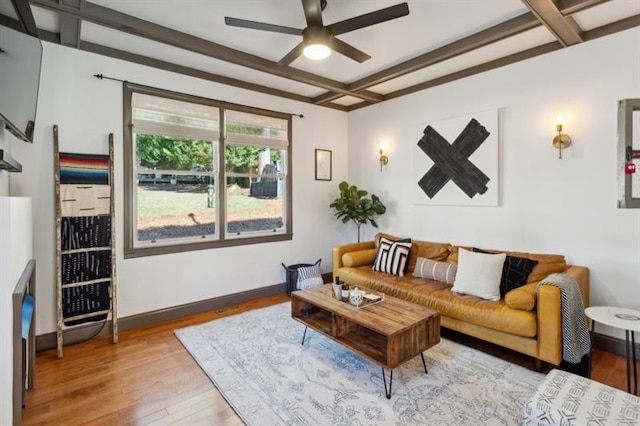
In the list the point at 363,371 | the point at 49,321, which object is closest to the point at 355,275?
the point at 363,371

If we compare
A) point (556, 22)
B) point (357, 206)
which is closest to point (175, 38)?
point (357, 206)

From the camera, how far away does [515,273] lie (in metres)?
2.99

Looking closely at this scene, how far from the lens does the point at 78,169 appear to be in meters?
3.02

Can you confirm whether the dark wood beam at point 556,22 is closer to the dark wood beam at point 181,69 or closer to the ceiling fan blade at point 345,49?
the ceiling fan blade at point 345,49

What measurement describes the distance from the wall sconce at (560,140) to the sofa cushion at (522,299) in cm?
144

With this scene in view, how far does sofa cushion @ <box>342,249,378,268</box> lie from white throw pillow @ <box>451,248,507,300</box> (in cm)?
125

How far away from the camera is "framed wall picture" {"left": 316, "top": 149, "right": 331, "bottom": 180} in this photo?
16.5 feet

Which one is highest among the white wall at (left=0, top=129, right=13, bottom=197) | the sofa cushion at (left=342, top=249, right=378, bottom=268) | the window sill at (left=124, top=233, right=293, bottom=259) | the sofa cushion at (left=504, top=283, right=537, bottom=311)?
the white wall at (left=0, top=129, right=13, bottom=197)

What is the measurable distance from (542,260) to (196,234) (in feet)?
12.4

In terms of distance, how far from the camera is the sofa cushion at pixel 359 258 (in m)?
4.09

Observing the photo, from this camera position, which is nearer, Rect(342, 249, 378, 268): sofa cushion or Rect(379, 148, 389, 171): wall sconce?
Rect(342, 249, 378, 268): sofa cushion

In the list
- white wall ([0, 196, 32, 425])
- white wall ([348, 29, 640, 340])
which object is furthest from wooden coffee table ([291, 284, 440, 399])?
white wall ([0, 196, 32, 425])

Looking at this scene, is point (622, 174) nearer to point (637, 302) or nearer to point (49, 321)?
point (637, 302)

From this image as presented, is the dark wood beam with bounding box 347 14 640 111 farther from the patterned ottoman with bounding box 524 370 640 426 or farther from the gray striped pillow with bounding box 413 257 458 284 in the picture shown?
the patterned ottoman with bounding box 524 370 640 426
